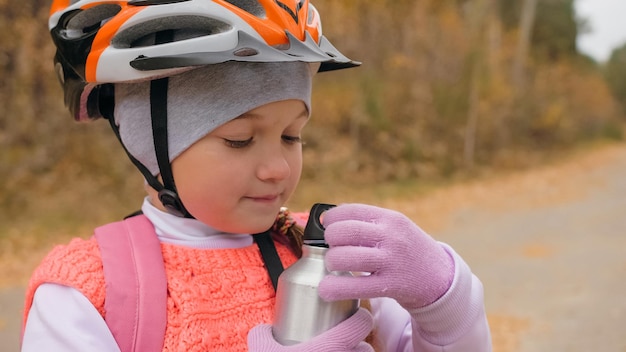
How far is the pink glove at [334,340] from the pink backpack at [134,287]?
8.9 inches

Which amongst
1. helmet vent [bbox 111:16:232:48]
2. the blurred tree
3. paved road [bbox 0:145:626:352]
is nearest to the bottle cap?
helmet vent [bbox 111:16:232:48]

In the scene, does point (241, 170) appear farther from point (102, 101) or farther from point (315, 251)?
point (102, 101)

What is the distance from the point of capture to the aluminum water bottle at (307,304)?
4.09 feet

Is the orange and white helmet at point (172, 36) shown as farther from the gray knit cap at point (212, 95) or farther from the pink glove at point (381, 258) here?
the pink glove at point (381, 258)

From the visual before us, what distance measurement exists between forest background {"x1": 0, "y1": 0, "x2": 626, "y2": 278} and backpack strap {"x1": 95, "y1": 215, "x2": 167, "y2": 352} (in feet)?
16.3

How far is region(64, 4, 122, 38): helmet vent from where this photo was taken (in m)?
1.60

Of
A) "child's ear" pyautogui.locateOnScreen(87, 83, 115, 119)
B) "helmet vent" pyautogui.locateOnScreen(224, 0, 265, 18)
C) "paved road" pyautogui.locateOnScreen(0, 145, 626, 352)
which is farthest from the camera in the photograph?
"paved road" pyautogui.locateOnScreen(0, 145, 626, 352)

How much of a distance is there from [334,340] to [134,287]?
0.48 meters

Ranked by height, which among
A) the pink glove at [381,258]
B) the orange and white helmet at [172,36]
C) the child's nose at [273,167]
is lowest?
the pink glove at [381,258]

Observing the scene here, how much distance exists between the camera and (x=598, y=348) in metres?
4.57

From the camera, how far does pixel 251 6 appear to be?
1.55 meters

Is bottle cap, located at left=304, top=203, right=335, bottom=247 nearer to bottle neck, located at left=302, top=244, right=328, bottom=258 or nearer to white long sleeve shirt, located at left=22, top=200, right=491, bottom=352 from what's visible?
bottle neck, located at left=302, top=244, right=328, bottom=258

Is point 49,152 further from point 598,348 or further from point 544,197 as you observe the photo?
point 544,197

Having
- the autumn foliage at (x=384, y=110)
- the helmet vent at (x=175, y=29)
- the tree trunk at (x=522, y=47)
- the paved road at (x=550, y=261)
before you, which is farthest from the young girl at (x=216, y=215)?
the tree trunk at (x=522, y=47)
